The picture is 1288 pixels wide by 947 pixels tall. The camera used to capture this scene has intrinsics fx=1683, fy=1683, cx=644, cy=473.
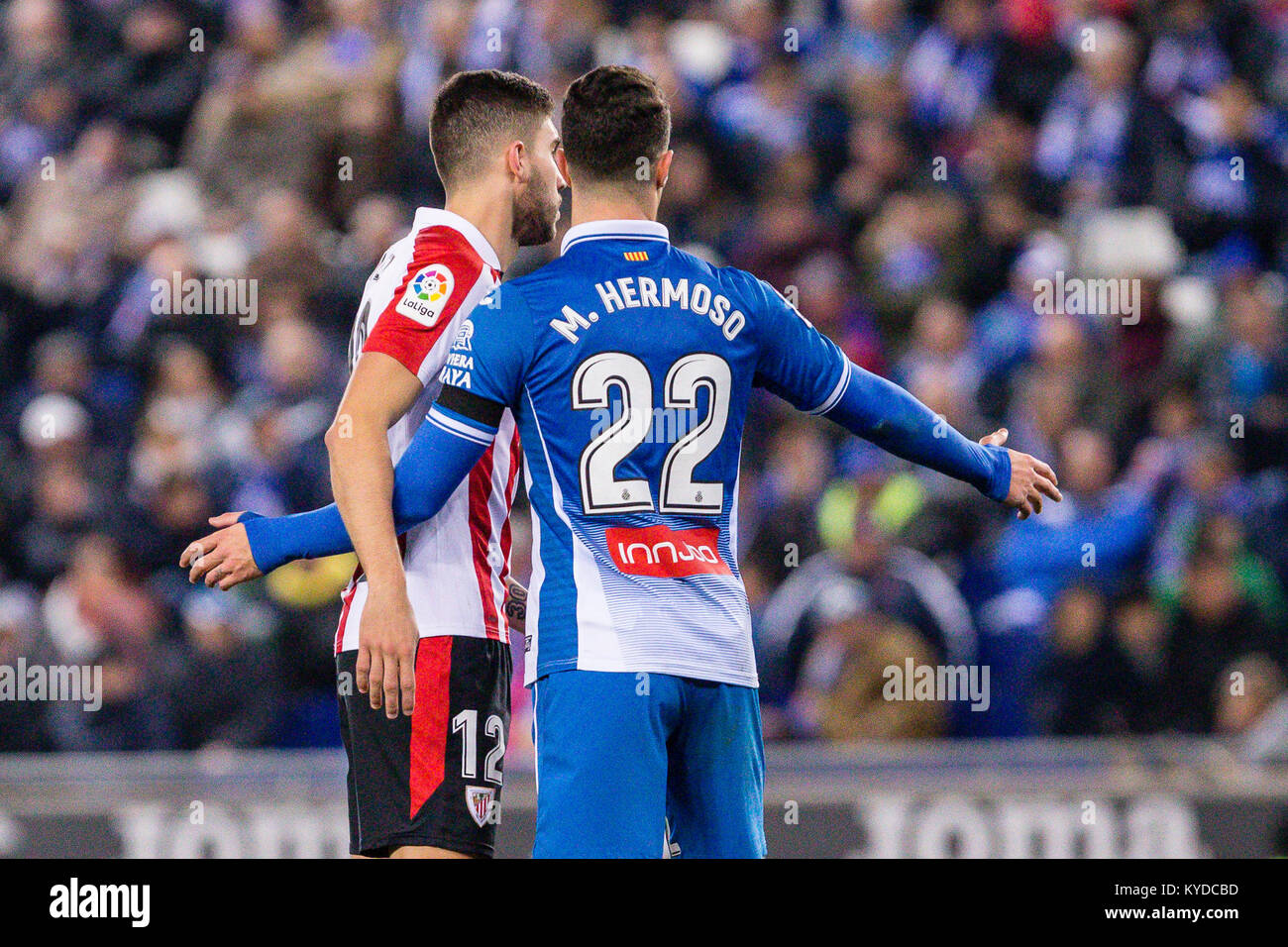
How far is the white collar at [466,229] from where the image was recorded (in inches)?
159

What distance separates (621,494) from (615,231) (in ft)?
1.94

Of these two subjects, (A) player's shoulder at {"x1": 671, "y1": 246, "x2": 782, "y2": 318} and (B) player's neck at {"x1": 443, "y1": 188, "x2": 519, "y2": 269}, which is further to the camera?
(B) player's neck at {"x1": 443, "y1": 188, "x2": 519, "y2": 269}

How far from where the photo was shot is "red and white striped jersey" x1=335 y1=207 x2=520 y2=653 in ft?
12.7

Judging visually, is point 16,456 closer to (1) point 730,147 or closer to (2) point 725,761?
(1) point 730,147

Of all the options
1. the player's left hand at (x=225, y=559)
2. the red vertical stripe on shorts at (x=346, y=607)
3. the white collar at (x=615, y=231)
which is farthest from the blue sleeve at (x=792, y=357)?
the player's left hand at (x=225, y=559)

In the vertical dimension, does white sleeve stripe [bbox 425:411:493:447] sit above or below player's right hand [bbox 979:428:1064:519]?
above

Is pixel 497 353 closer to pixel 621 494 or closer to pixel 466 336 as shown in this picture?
pixel 466 336

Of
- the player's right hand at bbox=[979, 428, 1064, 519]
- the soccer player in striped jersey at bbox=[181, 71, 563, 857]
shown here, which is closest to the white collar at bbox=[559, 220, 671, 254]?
the soccer player in striped jersey at bbox=[181, 71, 563, 857]

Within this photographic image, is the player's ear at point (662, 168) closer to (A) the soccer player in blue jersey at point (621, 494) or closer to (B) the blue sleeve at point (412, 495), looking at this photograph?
(A) the soccer player in blue jersey at point (621, 494)

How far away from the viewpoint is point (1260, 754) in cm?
692

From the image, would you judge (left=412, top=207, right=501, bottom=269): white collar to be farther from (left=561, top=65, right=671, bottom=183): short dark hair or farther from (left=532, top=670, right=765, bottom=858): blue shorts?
(left=532, top=670, right=765, bottom=858): blue shorts

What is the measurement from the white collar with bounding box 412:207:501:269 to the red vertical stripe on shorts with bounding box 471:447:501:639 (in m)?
0.47

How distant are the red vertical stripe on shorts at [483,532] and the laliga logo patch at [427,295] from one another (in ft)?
1.16
